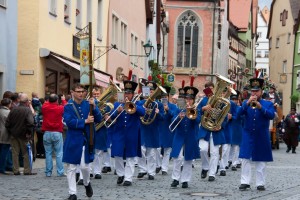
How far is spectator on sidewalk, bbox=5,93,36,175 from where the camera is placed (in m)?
17.6

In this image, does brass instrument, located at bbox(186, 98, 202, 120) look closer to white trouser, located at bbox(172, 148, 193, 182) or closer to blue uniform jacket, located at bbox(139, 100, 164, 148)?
white trouser, located at bbox(172, 148, 193, 182)

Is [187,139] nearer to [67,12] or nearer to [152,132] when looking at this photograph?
[152,132]

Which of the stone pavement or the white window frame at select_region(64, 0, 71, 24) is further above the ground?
the white window frame at select_region(64, 0, 71, 24)

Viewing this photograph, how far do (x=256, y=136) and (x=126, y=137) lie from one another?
244 cm

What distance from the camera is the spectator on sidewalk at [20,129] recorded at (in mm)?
17562

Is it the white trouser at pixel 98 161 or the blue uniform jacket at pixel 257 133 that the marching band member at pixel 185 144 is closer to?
the blue uniform jacket at pixel 257 133

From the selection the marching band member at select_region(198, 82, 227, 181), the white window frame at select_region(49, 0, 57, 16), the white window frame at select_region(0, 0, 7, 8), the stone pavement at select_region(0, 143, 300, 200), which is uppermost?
the white window frame at select_region(49, 0, 57, 16)

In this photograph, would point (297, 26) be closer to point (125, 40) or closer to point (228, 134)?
point (125, 40)

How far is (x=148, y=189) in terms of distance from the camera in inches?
581

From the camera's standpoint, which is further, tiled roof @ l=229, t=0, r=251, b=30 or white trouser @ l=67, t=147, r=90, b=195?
tiled roof @ l=229, t=0, r=251, b=30

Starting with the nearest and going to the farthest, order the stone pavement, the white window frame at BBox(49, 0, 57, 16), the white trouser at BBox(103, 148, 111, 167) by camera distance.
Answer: the stone pavement < the white trouser at BBox(103, 148, 111, 167) < the white window frame at BBox(49, 0, 57, 16)

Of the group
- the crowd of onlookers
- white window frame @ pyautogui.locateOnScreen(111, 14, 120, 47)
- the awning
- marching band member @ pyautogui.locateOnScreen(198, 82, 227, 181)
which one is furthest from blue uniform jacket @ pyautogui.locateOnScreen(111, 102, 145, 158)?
white window frame @ pyautogui.locateOnScreen(111, 14, 120, 47)

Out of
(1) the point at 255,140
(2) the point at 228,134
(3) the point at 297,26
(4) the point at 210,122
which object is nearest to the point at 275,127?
(2) the point at 228,134

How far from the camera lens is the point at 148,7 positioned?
51094 millimetres
